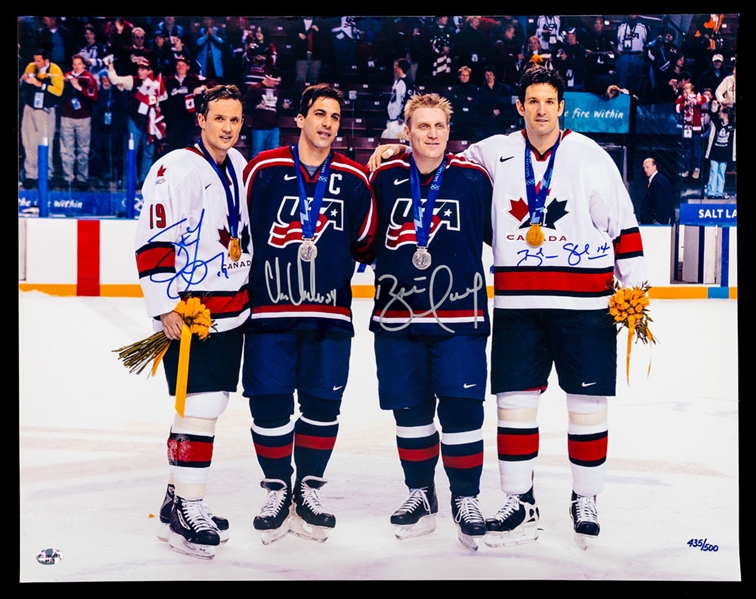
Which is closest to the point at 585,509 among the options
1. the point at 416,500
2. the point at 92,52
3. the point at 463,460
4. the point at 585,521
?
the point at 585,521

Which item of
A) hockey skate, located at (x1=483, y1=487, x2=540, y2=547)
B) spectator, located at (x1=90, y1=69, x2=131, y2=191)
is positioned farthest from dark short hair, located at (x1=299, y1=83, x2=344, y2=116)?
hockey skate, located at (x1=483, y1=487, x2=540, y2=547)

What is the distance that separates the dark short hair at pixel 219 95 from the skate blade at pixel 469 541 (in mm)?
1724

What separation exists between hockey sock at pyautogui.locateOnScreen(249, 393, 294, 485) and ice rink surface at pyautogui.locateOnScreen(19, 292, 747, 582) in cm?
8

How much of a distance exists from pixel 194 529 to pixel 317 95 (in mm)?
1592

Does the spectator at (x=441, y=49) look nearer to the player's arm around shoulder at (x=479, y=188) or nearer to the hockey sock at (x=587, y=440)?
the player's arm around shoulder at (x=479, y=188)

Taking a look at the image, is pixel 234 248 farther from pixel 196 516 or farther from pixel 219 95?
pixel 196 516

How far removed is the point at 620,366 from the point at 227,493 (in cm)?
149

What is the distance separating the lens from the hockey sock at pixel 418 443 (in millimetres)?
3832

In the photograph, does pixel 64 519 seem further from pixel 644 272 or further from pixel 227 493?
pixel 644 272

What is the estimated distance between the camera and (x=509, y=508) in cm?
389

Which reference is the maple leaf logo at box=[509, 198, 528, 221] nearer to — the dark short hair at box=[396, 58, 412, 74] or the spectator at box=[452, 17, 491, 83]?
the spectator at box=[452, 17, 491, 83]

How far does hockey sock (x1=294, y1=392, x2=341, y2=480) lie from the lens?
3.83 metres

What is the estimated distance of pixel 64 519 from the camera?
392 centimetres
